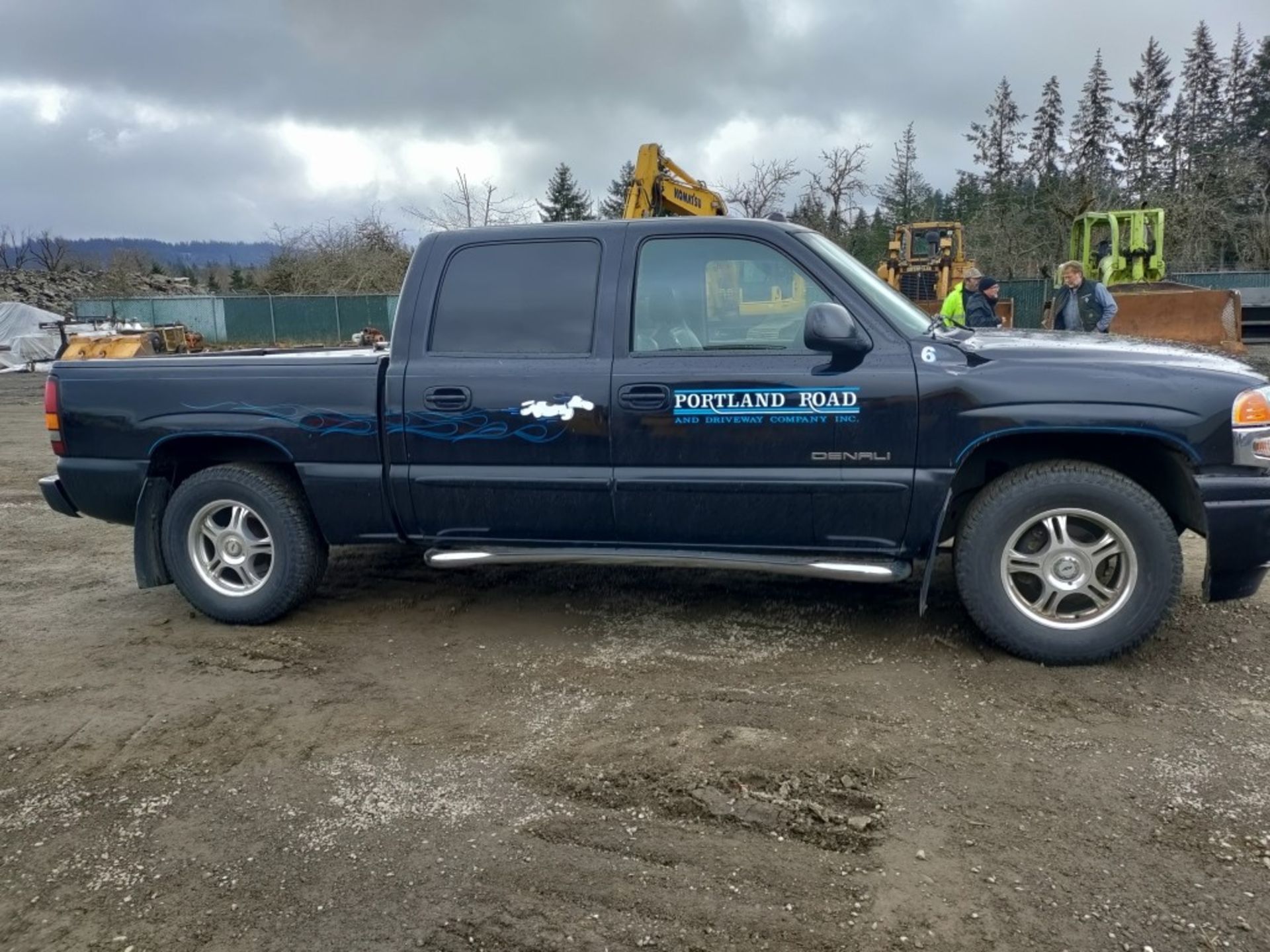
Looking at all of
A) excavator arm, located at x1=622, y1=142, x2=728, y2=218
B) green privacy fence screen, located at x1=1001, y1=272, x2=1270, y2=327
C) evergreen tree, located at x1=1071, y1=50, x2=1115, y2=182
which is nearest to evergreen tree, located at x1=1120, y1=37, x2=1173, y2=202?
evergreen tree, located at x1=1071, y1=50, x2=1115, y2=182

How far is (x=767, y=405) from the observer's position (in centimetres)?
421

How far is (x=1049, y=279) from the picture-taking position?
1061 inches

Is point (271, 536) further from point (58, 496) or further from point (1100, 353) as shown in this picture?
point (1100, 353)

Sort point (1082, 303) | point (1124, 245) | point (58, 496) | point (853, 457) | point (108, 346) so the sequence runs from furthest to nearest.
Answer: point (108, 346) < point (1124, 245) < point (1082, 303) < point (58, 496) < point (853, 457)

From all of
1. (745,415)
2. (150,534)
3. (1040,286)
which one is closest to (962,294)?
(745,415)

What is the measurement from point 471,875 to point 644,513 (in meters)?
1.97

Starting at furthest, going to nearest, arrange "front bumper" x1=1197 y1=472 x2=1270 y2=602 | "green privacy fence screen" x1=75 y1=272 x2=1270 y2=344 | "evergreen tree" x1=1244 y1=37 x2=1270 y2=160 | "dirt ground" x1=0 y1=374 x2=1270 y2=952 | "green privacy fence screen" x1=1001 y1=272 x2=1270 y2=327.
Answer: "evergreen tree" x1=1244 y1=37 x2=1270 y2=160 < "green privacy fence screen" x1=75 y1=272 x2=1270 y2=344 < "green privacy fence screen" x1=1001 y1=272 x2=1270 y2=327 < "front bumper" x1=1197 y1=472 x2=1270 y2=602 < "dirt ground" x1=0 y1=374 x2=1270 y2=952

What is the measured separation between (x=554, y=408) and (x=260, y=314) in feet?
103

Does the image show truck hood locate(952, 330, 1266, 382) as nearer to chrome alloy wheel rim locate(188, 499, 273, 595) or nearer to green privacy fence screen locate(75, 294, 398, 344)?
chrome alloy wheel rim locate(188, 499, 273, 595)

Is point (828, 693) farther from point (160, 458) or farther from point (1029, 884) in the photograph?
point (160, 458)

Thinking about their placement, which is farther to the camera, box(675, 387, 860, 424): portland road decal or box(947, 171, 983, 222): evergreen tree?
box(947, 171, 983, 222): evergreen tree

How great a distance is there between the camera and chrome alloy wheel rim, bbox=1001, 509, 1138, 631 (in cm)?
405

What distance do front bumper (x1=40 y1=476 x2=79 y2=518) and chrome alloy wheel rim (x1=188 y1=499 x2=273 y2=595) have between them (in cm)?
79

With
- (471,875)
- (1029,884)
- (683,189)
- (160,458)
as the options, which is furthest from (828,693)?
(683,189)
